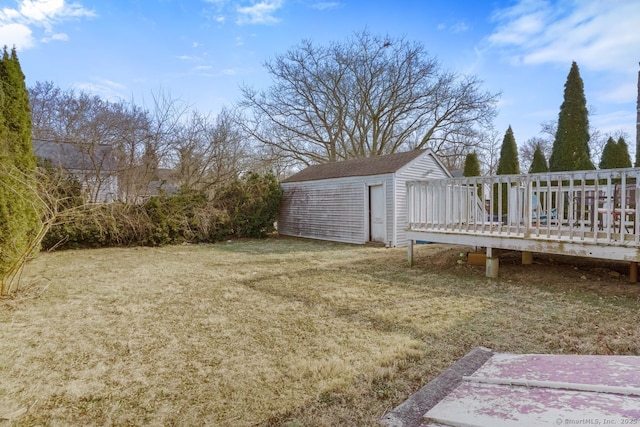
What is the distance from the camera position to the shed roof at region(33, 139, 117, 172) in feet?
36.0

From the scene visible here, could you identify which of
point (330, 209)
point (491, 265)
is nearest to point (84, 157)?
point (330, 209)

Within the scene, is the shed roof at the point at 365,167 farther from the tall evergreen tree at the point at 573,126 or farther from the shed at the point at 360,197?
the tall evergreen tree at the point at 573,126

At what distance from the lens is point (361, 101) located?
1916 centimetres

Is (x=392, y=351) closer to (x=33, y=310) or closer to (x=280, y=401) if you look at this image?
(x=280, y=401)

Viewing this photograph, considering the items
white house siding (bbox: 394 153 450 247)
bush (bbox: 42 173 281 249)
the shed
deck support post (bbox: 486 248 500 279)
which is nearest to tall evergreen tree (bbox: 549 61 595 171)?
the shed

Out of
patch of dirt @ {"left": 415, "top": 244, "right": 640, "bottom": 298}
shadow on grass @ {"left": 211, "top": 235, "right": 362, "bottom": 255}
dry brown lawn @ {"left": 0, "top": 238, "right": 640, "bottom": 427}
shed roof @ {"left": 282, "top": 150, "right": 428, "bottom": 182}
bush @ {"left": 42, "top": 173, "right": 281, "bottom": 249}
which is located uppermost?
shed roof @ {"left": 282, "top": 150, "right": 428, "bottom": 182}

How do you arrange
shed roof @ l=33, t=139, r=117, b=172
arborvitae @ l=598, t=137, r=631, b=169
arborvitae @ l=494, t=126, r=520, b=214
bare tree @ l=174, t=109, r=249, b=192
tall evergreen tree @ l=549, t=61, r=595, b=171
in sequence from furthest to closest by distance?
bare tree @ l=174, t=109, r=249, b=192 → arborvitae @ l=494, t=126, r=520, b=214 → arborvitae @ l=598, t=137, r=631, b=169 → tall evergreen tree @ l=549, t=61, r=595, b=171 → shed roof @ l=33, t=139, r=117, b=172

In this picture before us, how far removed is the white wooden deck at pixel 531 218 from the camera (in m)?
4.42

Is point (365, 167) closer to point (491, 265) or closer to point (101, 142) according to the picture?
point (491, 265)

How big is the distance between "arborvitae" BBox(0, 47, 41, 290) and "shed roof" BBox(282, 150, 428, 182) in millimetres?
7770

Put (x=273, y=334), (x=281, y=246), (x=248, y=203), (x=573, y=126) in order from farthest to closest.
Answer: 1. (x=248, y=203)
2. (x=573, y=126)
3. (x=281, y=246)
4. (x=273, y=334)

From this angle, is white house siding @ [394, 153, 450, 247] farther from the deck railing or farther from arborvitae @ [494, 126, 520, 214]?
arborvitae @ [494, 126, 520, 214]

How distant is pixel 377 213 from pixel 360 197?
0.74 metres

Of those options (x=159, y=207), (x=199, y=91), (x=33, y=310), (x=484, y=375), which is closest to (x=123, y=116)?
(x=199, y=91)
